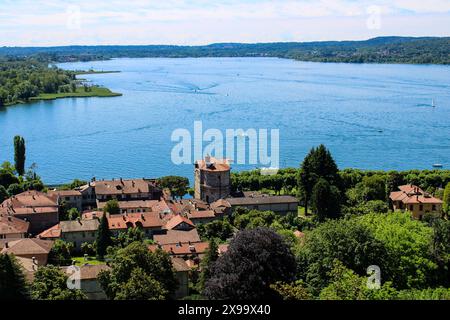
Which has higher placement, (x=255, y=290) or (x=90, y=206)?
(x=255, y=290)

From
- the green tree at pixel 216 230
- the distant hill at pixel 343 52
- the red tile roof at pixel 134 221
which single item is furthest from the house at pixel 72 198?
the distant hill at pixel 343 52

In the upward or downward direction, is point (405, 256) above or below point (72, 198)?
above

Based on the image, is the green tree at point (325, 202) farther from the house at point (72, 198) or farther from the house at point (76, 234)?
the house at point (72, 198)

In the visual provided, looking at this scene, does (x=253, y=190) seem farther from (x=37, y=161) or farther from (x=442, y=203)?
(x=37, y=161)

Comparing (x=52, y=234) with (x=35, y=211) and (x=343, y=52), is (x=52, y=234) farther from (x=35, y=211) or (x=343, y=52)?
(x=343, y=52)

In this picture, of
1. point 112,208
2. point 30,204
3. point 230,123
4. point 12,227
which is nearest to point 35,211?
point 30,204

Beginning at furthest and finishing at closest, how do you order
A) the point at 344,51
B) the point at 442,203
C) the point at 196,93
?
the point at 344,51
the point at 196,93
the point at 442,203
